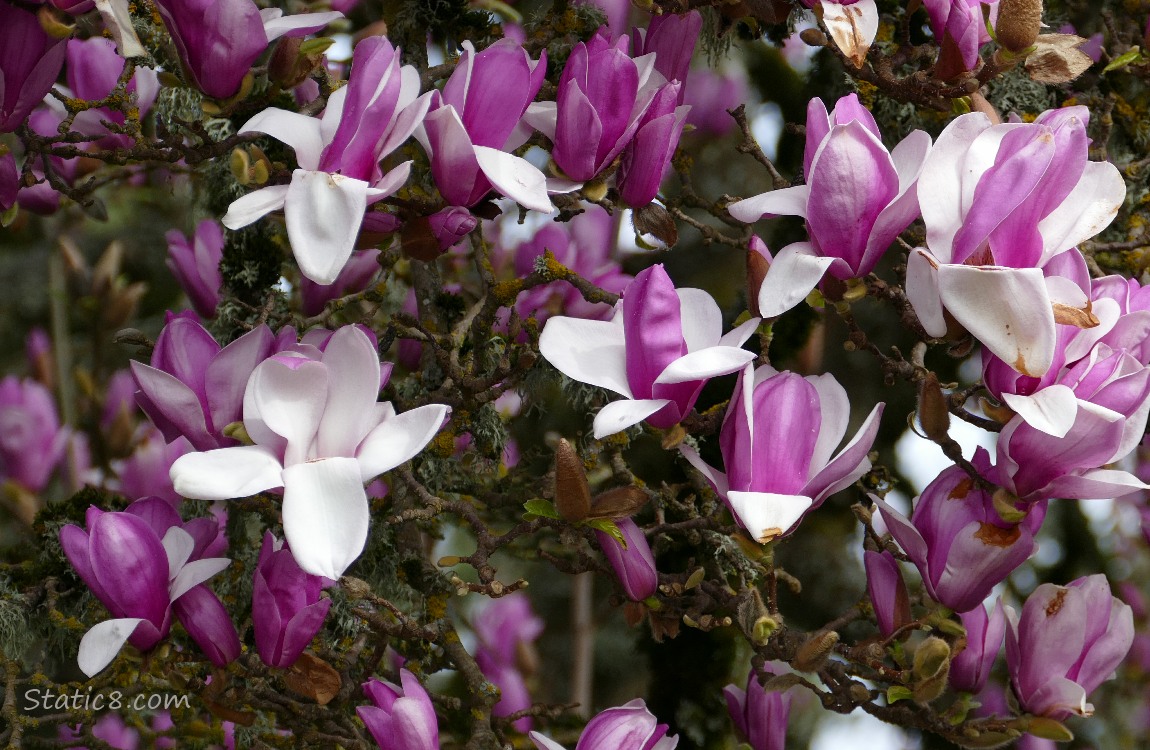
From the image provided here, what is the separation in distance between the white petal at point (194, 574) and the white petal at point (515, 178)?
0.30 metres

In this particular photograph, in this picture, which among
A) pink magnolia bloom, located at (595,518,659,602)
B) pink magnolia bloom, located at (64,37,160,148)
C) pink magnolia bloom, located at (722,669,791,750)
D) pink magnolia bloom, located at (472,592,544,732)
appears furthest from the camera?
pink magnolia bloom, located at (472,592,544,732)

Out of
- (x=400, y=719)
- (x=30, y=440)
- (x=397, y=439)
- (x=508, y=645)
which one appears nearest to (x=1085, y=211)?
(x=397, y=439)

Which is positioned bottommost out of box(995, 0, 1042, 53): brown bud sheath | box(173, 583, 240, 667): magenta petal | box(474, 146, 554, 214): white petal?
box(173, 583, 240, 667): magenta petal

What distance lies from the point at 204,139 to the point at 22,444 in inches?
35.3

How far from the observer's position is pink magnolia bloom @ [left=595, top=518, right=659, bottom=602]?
29.1 inches

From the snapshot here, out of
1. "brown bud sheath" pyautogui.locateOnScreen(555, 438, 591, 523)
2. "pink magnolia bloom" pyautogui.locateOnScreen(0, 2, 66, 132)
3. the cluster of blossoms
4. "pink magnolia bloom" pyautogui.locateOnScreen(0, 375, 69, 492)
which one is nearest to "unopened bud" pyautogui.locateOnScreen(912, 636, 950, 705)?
the cluster of blossoms

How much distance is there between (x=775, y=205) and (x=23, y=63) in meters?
0.49

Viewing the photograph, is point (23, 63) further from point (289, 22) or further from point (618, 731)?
point (618, 731)

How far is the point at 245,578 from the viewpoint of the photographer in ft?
3.06

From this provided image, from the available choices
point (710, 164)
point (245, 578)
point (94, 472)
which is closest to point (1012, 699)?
point (245, 578)

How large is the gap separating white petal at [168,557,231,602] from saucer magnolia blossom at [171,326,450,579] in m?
0.15

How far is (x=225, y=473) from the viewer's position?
565 millimetres

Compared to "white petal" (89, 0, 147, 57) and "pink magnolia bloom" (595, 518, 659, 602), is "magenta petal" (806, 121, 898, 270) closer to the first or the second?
"pink magnolia bloom" (595, 518, 659, 602)

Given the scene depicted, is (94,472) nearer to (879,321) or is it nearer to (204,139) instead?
(204,139)
